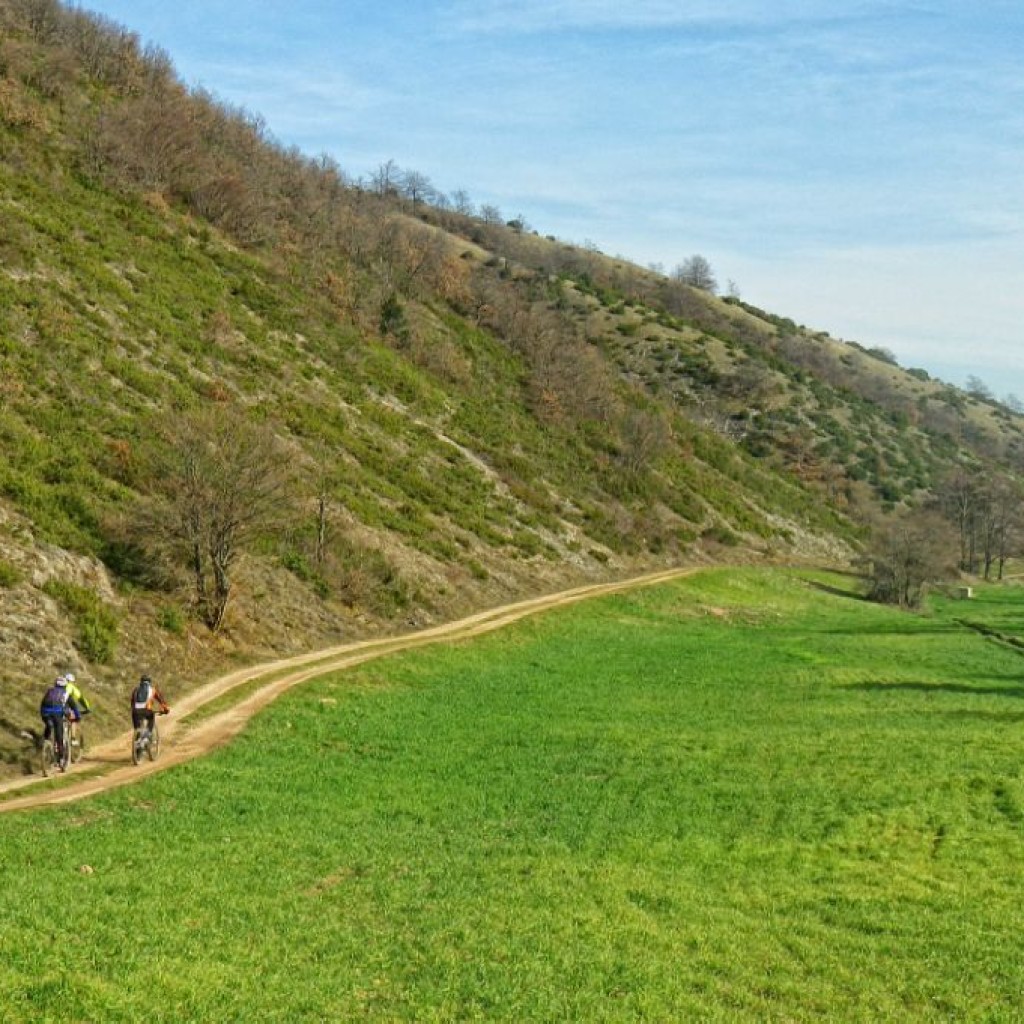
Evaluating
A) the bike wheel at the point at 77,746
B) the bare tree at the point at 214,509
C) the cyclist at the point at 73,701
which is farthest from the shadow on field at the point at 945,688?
the cyclist at the point at 73,701

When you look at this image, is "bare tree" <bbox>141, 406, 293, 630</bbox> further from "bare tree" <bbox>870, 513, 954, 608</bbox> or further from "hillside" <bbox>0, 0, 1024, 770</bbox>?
"bare tree" <bbox>870, 513, 954, 608</bbox>

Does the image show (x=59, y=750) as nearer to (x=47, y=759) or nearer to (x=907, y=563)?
(x=47, y=759)

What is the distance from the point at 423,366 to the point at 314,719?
55.1 meters

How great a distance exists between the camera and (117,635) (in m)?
30.5

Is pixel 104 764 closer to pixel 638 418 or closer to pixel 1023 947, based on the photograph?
pixel 1023 947

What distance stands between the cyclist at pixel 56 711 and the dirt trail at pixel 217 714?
34.7 inches

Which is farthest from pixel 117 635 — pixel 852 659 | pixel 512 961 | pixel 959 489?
pixel 959 489

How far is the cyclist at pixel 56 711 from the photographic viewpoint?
21906mm

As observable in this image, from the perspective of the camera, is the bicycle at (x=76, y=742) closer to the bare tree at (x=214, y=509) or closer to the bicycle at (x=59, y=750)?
the bicycle at (x=59, y=750)

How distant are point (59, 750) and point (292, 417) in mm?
35811

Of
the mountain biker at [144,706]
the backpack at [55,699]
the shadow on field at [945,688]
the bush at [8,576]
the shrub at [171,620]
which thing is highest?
the bush at [8,576]

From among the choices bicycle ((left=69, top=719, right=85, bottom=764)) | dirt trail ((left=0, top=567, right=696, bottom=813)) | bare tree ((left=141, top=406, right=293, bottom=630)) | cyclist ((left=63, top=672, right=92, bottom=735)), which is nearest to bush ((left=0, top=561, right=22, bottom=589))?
dirt trail ((left=0, top=567, right=696, bottom=813))

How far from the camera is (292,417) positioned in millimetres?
56250

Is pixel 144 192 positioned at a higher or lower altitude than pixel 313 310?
higher
